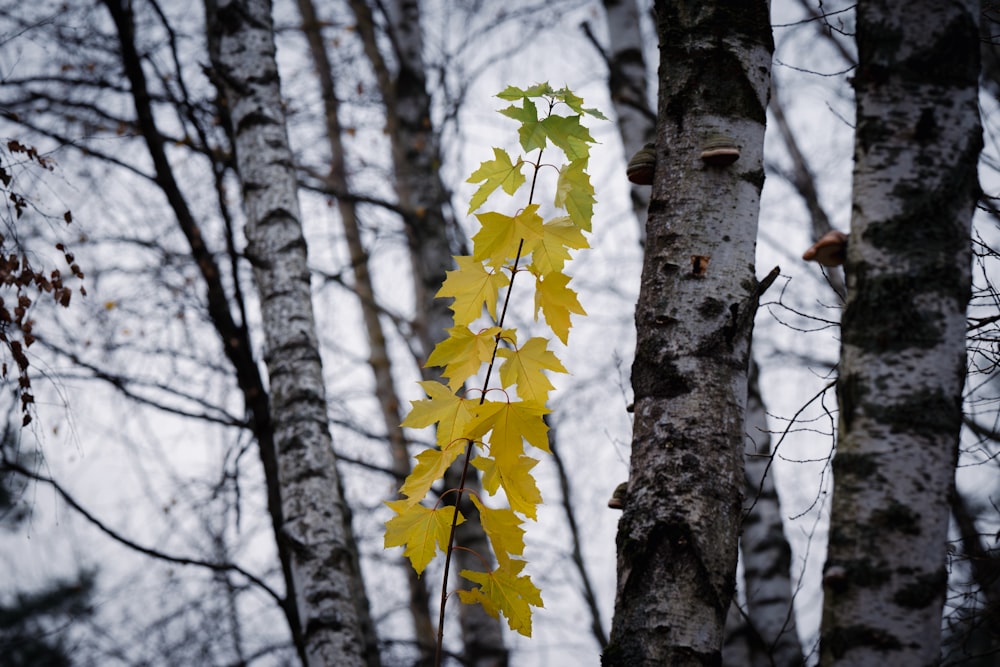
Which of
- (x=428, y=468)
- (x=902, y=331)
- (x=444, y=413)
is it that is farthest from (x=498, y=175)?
(x=902, y=331)

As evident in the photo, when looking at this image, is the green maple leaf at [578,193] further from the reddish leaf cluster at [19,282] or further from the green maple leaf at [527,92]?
the reddish leaf cluster at [19,282]

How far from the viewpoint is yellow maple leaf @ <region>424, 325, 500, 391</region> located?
1529mm


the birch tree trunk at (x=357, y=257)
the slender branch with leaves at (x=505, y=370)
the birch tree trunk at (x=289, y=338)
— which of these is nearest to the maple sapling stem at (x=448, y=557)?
the slender branch with leaves at (x=505, y=370)

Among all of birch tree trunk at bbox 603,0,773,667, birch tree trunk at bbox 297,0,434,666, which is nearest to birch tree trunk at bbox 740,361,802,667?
birch tree trunk at bbox 603,0,773,667

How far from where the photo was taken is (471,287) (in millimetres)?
1608

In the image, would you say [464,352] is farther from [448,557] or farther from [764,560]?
[764,560]

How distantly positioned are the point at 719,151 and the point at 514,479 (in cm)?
76

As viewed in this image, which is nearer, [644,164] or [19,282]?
[644,164]

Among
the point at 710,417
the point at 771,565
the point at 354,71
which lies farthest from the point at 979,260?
the point at 354,71

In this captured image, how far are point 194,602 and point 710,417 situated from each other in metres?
4.70

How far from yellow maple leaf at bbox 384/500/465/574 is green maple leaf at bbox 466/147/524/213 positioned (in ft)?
2.13

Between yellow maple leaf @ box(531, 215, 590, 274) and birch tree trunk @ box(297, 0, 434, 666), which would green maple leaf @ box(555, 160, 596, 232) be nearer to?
yellow maple leaf @ box(531, 215, 590, 274)

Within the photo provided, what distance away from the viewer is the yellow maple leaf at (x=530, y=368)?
1553mm

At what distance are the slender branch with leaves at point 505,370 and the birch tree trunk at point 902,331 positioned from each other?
0.54 m
